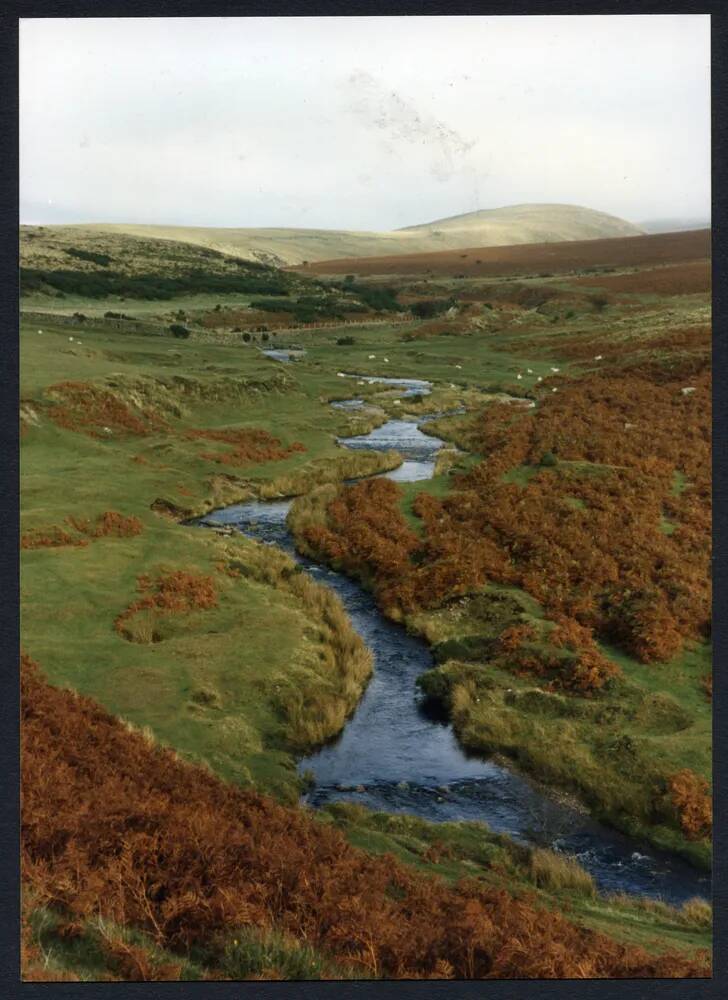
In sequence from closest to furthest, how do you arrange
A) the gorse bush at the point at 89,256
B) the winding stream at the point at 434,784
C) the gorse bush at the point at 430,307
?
the winding stream at the point at 434,784 < the gorse bush at the point at 430,307 < the gorse bush at the point at 89,256

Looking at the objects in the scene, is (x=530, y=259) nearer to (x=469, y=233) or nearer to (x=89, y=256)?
(x=469, y=233)

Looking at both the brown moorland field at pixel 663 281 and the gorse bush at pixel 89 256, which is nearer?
the brown moorland field at pixel 663 281

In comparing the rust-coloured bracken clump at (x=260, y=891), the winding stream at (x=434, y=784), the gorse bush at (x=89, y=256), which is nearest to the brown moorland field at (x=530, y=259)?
the gorse bush at (x=89, y=256)

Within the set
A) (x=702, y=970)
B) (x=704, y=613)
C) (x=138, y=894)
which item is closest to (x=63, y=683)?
(x=138, y=894)

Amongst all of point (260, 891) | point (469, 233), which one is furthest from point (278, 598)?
point (469, 233)

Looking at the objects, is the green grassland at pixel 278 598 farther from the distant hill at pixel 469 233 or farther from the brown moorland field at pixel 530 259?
the distant hill at pixel 469 233

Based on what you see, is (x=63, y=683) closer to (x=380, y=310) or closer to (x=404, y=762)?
(x=404, y=762)

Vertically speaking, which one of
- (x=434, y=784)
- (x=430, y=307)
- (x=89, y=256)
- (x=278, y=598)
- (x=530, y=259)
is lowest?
(x=434, y=784)
